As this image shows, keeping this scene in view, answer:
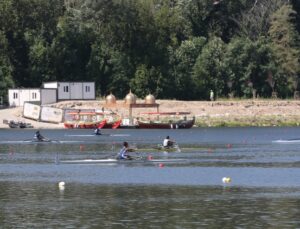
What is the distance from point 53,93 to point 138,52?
15.6 meters

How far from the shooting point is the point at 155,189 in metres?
51.8

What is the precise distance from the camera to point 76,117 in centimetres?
13512

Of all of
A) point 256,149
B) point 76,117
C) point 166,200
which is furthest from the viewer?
point 76,117

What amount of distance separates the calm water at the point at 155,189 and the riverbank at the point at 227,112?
44.1 meters

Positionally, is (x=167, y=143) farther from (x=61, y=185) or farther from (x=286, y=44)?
(x=286, y=44)

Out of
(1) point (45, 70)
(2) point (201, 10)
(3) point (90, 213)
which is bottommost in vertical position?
(3) point (90, 213)

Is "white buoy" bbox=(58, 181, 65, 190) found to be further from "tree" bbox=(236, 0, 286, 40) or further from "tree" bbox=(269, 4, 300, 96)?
"tree" bbox=(236, 0, 286, 40)

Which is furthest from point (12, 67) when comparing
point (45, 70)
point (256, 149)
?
point (256, 149)

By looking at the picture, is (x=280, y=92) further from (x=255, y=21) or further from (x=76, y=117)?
(x=76, y=117)

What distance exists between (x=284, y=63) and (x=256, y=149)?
61.8 m

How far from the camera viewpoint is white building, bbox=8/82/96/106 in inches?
5517

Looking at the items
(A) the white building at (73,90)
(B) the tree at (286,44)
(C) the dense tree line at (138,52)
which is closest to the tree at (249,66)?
(C) the dense tree line at (138,52)

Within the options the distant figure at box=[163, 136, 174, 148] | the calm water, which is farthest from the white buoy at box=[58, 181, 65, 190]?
the distant figure at box=[163, 136, 174, 148]

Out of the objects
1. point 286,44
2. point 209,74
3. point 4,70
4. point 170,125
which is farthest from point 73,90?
point 286,44
